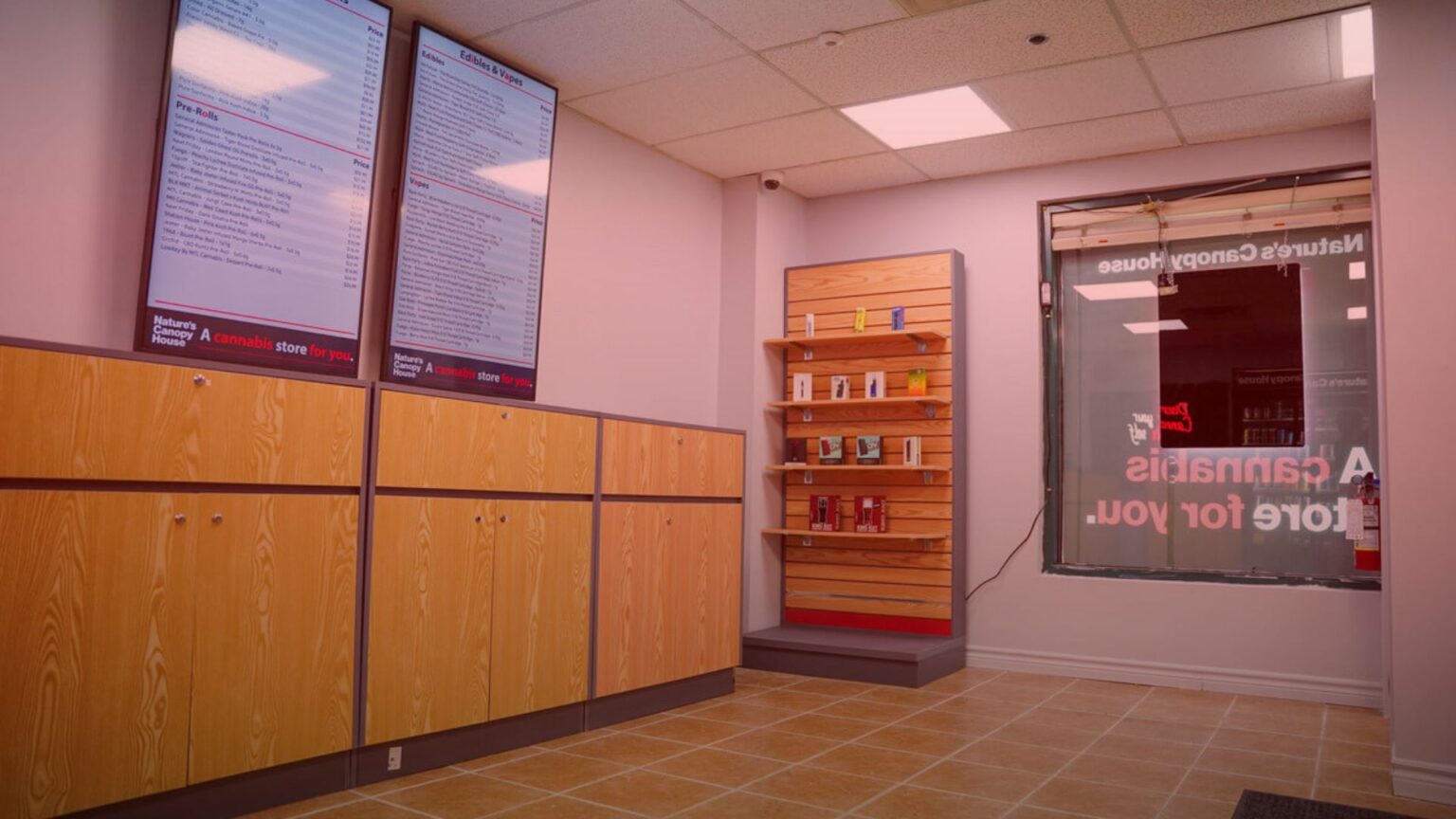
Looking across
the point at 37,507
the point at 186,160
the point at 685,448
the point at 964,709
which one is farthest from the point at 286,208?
the point at 964,709

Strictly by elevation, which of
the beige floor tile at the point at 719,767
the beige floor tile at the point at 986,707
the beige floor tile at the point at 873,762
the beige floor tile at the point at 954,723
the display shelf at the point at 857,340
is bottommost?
the beige floor tile at the point at 719,767

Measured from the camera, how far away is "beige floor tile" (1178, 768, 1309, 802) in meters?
3.48

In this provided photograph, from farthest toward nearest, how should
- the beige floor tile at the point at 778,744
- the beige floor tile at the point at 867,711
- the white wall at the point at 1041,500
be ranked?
the white wall at the point at 1041,500, the beige floor tile at the point at 867,711, the beige floor tile at the point at 778,744

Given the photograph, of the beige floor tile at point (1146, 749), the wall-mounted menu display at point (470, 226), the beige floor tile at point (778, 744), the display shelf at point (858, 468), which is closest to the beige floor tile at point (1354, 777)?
the beige floor tile at point (1146, 749)

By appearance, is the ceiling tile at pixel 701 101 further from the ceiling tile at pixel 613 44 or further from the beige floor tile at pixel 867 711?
the beige floor tile at pixel 867 711

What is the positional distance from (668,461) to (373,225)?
1730 millimetres

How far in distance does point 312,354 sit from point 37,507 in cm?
122

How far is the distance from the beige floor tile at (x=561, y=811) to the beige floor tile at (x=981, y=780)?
1139mm

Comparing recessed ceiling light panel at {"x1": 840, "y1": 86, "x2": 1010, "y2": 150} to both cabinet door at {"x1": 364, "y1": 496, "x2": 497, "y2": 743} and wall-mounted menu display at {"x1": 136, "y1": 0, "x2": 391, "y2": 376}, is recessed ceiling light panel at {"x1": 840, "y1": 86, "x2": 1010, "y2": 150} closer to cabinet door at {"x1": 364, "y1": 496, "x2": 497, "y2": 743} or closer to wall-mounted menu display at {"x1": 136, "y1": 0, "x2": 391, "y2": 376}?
wall-mounted menu display at {"x1": 136, "y1": 0, "x2": 391, "y2": 376}

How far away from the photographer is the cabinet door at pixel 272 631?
9.66 feet

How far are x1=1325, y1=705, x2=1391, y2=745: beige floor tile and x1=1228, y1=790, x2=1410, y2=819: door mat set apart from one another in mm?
1124

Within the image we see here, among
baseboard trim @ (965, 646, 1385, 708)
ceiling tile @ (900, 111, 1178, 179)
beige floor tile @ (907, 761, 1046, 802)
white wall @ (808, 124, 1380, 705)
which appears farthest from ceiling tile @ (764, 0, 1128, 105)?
baseboard trim @ (965, 646, 1385, 708)

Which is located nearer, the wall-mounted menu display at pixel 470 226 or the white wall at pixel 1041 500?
the wall-mounted menu display at pixel 470 226

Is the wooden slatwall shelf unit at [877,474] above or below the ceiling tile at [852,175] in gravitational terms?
below
